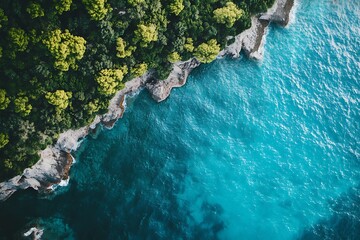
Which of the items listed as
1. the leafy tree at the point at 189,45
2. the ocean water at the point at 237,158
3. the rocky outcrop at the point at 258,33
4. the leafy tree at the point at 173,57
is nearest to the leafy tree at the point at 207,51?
the leafy tree at the point at 189,45

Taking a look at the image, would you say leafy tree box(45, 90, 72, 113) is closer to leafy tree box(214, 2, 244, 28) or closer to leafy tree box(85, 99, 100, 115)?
leafy tree box(85, 99, 100, 115)

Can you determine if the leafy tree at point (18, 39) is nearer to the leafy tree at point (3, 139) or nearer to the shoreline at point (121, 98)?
the leafy tree at point (3, 139)

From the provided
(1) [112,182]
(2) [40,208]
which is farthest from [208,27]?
(2) [40,208]

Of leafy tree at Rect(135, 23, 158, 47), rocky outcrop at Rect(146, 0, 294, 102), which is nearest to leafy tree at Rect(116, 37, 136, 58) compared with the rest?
leafy tree at Rect(135, 23, 158, 47)

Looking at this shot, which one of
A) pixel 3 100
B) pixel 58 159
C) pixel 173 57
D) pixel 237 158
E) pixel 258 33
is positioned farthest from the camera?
pixel 258 33

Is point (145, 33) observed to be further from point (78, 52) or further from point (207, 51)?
point (207, 51)

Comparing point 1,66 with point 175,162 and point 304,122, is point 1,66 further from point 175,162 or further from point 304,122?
point 304,122

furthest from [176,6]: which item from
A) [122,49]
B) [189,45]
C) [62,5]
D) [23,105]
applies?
[23,105]
